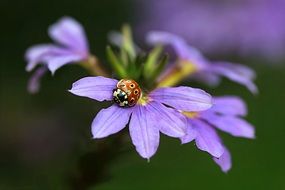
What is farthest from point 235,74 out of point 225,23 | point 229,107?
point 225,23

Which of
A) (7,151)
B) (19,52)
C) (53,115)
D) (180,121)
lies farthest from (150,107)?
(19,52)

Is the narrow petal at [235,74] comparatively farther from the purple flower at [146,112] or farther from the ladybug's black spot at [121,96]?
the ladybug's black spot at [121,96]

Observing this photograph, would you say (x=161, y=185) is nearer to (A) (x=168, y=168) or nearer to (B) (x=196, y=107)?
(A) (x=168, y=168)

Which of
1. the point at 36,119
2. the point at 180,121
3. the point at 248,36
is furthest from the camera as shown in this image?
the point at 248,36

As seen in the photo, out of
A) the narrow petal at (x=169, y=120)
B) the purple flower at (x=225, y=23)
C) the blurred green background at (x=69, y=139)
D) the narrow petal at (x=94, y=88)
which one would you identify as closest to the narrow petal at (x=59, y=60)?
the narrow petal at (x=94, y=88)

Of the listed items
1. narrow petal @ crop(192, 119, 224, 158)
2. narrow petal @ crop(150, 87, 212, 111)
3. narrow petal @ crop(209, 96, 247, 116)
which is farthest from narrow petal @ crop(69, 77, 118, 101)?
narrow petal @ crop(209, 96, 247, 116)

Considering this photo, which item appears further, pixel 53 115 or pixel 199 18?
pixel 199 18

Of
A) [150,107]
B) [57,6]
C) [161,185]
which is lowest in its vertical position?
[161,185]
